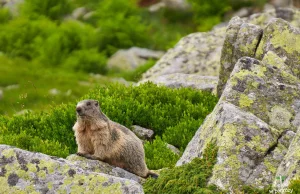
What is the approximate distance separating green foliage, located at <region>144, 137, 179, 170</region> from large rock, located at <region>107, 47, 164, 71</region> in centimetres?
2826

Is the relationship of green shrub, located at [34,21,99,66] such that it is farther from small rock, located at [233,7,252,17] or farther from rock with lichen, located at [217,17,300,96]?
rock with lichen, located at [217,17,300,96]

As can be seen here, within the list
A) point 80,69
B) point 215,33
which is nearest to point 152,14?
point 80,69

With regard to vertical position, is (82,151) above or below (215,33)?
above

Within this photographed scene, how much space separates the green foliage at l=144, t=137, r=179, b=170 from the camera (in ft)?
46.9

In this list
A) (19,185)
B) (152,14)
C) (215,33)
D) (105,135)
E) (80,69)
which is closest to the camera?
(19,185)

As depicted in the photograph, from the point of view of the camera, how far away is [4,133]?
51.4ft

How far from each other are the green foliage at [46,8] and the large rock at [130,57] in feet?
31.6

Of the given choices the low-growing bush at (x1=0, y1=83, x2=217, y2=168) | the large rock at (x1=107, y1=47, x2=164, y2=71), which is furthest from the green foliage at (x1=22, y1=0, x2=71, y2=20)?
the low-growing bush at (x1=0, y1=83, x2=217, y2=168)

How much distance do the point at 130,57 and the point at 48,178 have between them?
37384mm

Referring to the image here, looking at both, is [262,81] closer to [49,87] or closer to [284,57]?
[284,57]

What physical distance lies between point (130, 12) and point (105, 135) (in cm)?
3974

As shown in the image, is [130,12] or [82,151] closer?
[82,151]

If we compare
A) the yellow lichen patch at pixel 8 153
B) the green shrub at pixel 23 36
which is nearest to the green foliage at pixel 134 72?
the green shrub at pixel 23 36

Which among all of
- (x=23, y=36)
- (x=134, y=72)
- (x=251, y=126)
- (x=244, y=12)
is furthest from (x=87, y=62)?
(x=251, y=126)
